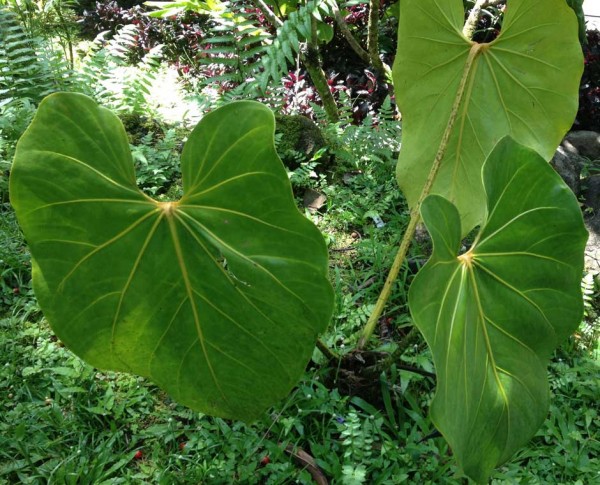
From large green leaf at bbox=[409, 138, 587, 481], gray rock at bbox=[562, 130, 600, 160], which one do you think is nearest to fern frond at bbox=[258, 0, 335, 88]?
gray rock at bbox=[562, 130, 600, 160]

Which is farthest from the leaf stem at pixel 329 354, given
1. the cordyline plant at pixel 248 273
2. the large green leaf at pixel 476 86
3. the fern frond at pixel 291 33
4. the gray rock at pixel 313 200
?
the fern frond at pixel 291 33

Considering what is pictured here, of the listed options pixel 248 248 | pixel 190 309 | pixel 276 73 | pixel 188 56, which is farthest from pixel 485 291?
pixel 188 56

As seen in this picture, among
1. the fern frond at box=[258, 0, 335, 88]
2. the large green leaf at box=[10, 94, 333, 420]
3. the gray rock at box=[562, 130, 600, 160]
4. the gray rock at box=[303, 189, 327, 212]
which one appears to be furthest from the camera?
the gray rock at box=[562, 130, 600, 160]

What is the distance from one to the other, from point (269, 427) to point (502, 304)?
79cm

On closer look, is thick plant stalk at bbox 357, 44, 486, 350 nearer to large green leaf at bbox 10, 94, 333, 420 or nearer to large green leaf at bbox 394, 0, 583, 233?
large green leaf at bbox 394, 0, 583, 233

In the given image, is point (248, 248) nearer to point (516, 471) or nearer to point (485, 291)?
point (485, 291)

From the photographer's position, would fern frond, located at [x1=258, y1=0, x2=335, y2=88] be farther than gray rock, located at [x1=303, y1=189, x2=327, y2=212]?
Yes

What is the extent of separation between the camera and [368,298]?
216cm

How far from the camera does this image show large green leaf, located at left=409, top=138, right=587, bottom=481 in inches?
42.2

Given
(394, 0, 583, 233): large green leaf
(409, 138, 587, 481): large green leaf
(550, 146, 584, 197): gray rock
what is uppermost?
(394, 0, 583, 233): large green leaf

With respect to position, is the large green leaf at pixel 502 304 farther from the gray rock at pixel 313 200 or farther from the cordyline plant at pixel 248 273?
the gray rock at pixel 313 200

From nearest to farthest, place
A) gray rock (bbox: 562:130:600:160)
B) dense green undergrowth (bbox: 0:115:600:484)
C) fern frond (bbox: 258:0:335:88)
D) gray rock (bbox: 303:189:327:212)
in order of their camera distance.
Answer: dense green undergrowth (bbox: 0:115:600:484) → gray rock (bbox: 303:189:327:212) → fern frond (bbox: 258:0:335:88) → gray rock (bbox: 562:130:600:160)

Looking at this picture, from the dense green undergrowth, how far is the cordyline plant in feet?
1.30

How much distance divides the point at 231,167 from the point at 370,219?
171cm
